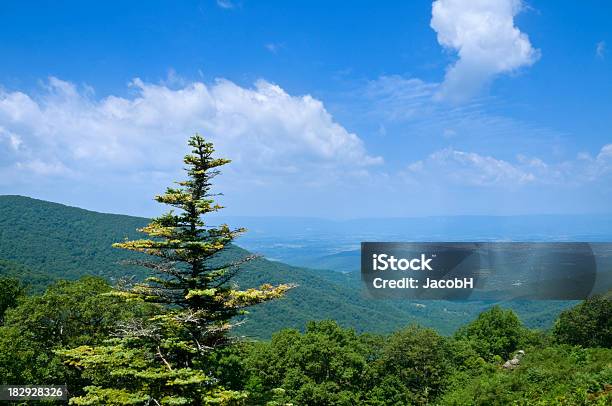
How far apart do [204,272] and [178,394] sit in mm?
3287

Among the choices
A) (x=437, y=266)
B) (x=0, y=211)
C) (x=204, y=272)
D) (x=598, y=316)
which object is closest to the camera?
(x=204, y=272)

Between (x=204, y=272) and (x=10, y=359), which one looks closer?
(x=204, y=272)

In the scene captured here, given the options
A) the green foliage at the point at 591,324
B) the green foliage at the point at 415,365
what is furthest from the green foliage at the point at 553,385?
the green foliage at the point at 591,324

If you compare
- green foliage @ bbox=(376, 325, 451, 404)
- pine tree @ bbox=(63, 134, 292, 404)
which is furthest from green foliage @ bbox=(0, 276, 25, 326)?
green foliage @ bbox=(376, 325, 451, 404)

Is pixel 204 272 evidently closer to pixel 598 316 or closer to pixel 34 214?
pixel 598 316

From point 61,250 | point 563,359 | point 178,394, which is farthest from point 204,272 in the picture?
point 61,250

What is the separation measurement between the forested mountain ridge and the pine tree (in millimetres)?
85991

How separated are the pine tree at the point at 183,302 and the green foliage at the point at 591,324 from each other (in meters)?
31.6

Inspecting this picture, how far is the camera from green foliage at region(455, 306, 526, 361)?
4144 cm

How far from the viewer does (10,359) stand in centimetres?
1964

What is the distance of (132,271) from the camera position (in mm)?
92812

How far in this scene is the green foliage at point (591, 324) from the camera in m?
34.4
